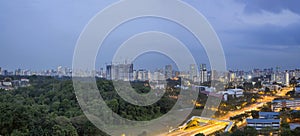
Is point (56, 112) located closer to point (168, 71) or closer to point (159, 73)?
point (168, 71)

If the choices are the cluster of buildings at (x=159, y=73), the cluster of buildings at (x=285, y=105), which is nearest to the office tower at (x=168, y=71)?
the cluster of buildings at (x=159, y=73)

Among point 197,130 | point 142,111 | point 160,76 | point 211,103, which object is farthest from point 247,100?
point 142,111

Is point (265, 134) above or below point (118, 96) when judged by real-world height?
below

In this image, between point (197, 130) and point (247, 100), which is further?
point (247, 100)

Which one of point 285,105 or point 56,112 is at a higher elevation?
point 56,112

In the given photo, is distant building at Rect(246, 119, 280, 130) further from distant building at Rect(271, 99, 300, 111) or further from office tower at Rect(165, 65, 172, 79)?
distant building at Rect(271, 99, 300, 111)

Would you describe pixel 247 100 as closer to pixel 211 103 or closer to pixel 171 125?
pixel 211 103

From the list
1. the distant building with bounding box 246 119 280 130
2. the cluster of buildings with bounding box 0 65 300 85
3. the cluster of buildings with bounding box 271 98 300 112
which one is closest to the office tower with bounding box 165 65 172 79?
the cluster of buildings with bounding box 0 65 300 85

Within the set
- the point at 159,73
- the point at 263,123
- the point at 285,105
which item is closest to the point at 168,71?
the point at 159,73
